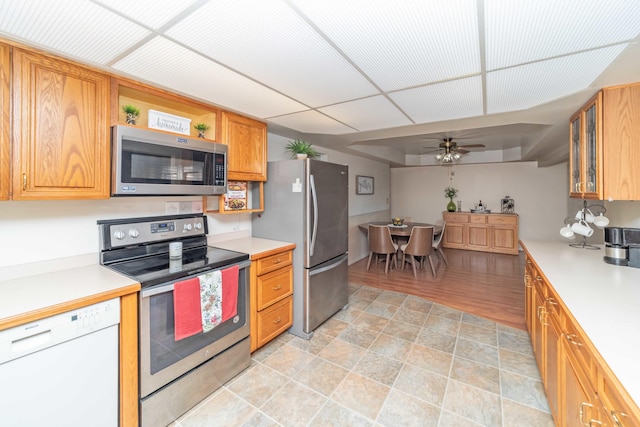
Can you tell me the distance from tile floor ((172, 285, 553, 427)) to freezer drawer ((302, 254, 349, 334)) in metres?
0.15

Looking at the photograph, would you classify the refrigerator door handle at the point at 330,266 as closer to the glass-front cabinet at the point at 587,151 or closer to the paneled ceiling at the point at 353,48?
the paneled ceiling at the point at 353,48

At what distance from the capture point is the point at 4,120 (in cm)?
135

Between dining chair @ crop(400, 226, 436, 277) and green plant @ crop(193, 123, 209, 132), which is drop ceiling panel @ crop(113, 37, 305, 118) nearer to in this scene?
green plant @ crop(193, 123, 209, 132)

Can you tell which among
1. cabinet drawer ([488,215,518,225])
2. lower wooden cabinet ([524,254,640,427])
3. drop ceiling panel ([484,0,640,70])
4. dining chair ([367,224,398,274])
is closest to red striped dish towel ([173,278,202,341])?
lower wooden cabinet ([524,254,640,427])

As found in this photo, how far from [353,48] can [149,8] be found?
916 millimetres

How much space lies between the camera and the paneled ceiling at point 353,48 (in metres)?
1.12

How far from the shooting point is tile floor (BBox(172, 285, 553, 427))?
67.2 inches

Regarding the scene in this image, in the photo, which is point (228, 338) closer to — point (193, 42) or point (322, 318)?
point (322, 318)

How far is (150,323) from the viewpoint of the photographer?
1.57 m

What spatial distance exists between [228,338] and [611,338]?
2064 mm

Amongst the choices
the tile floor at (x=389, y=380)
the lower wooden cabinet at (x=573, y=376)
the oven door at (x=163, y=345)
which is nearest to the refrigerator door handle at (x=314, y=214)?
the tile floor at (x=389, y=380)

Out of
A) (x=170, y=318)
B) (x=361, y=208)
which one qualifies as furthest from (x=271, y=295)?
(x=361, y=208)

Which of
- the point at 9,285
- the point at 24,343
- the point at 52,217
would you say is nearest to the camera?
the point at 24,343

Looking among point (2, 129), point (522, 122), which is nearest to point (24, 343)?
point (2, 129)
